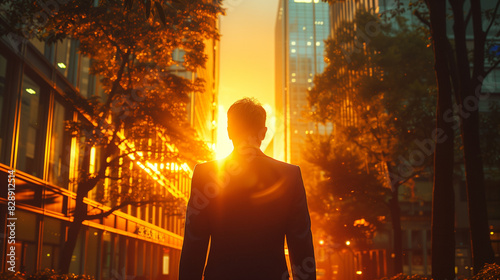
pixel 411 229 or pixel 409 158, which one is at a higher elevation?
pixel 409 158

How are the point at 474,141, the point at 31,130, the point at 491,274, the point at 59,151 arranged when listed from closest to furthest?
1. the point at 491,274
2. the point at 474,141
3. the point at 31,130
4. the point at 59,151

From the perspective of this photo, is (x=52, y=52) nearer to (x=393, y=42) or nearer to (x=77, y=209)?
(x=77, y=209)

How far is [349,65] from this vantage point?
94.5ft

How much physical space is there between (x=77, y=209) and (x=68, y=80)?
26.0ft

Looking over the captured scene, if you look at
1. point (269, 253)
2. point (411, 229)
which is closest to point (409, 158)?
point (411, 229)

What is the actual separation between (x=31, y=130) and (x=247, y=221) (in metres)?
16.6

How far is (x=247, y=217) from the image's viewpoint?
2.58 metres

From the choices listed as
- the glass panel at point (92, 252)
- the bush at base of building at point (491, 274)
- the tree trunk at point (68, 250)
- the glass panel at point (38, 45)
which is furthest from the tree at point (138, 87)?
the bush at base of building at point (491, 274)

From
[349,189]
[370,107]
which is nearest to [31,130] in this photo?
[349,189]

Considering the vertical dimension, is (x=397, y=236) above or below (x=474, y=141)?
below

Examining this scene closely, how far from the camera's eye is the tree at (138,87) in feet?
46.8

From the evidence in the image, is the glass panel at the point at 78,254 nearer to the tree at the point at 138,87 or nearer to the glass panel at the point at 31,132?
the glass panel at the point at 31,132

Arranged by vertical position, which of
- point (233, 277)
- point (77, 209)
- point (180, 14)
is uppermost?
point (180, 14)

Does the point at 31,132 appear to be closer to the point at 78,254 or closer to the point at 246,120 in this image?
the point at 78,254
